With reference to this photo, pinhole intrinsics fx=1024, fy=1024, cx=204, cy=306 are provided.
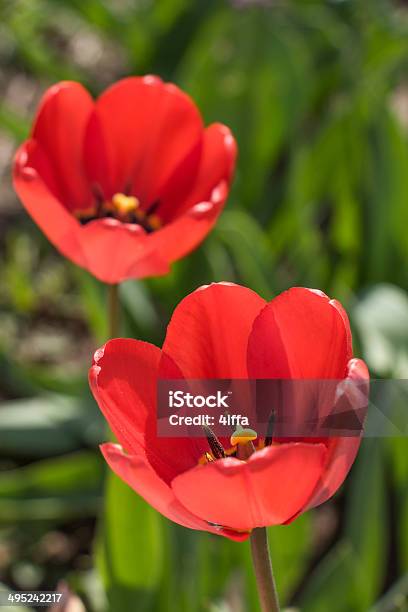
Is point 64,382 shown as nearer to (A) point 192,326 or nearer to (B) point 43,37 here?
(A) point 192,326

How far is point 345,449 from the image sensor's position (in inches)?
27.6

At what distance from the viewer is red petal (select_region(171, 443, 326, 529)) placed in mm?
660

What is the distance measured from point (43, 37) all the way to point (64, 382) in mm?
1797

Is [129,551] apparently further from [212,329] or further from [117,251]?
[212,329]

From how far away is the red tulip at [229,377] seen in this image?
676mm

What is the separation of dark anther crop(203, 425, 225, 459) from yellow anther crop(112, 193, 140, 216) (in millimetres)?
489

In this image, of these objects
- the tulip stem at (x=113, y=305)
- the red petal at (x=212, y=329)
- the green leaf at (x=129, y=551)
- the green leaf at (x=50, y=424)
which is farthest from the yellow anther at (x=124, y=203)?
the green leaf at (x=50, y=424)

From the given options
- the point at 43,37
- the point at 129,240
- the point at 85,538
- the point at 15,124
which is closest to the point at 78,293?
the point at 15,124

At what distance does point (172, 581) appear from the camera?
134 centimetres

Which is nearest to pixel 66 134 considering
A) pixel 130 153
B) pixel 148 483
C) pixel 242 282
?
pixel 130 153

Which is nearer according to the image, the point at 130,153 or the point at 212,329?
the point at 212,329

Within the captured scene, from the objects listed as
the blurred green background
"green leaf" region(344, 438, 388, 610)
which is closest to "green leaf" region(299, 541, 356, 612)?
the blurred green background

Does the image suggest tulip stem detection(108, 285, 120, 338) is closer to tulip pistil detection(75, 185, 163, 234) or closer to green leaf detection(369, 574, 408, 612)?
tulip pistil detection(75, 185, 163, 234)

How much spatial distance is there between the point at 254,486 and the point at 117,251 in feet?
1.49
